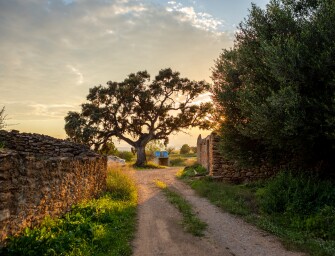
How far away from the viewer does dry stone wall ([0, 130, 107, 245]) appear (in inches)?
281

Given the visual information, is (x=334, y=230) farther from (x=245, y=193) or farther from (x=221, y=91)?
(x=221, y=91)

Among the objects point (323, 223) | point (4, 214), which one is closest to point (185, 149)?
point (323, 223)

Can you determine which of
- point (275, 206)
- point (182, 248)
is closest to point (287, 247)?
point (182, 248)

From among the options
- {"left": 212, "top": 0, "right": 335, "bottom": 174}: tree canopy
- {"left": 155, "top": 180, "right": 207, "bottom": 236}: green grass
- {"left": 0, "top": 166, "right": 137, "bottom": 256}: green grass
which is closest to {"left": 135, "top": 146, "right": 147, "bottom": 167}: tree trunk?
{"left": 155, "top": 180, "right": 207, "bottom": 236}: green grass

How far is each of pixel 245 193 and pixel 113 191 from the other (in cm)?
665

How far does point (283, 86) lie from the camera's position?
12688 mm

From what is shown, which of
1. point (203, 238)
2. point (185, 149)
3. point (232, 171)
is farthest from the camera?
point (185, 149)

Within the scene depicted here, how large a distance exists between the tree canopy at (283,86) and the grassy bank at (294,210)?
1.85 meters

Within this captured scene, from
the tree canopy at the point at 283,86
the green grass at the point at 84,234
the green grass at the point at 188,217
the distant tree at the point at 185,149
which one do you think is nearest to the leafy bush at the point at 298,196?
the tree canopy at the point at 283,86

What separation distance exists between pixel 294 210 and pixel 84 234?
25.3 feet

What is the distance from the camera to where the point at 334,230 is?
981 centimetres

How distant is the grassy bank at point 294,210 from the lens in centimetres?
935

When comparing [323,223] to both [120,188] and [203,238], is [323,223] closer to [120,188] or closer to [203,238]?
[203,238]

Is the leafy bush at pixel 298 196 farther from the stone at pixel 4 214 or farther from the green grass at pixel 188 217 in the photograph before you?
the stone at pixel 4 214
